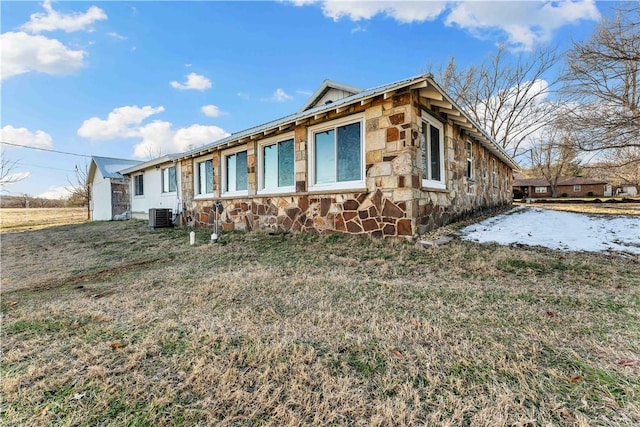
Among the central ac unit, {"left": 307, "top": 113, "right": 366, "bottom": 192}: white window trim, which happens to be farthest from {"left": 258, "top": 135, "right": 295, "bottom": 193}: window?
the central ac unit

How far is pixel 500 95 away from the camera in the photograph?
23.1m

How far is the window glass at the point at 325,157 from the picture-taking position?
6793mm

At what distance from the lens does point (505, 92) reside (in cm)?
2284

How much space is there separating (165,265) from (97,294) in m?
1.55

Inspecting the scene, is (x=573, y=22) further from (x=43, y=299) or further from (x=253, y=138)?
(x=43, y=299)

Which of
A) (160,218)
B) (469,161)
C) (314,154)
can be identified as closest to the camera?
(314,154)

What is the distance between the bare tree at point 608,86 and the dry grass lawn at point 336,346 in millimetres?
10697

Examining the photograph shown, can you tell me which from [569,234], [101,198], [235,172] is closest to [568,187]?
[569,234]

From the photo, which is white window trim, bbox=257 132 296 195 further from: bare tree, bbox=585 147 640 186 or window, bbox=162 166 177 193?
bare tree, bbox=585 147 640 186

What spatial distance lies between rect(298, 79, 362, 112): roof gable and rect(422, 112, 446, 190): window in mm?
3766

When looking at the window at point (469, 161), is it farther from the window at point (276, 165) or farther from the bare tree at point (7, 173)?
the bare tree at point (7, 173)

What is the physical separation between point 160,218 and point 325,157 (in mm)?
7855

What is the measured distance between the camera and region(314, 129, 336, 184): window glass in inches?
267

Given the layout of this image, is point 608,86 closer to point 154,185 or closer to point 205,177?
point 205,177
